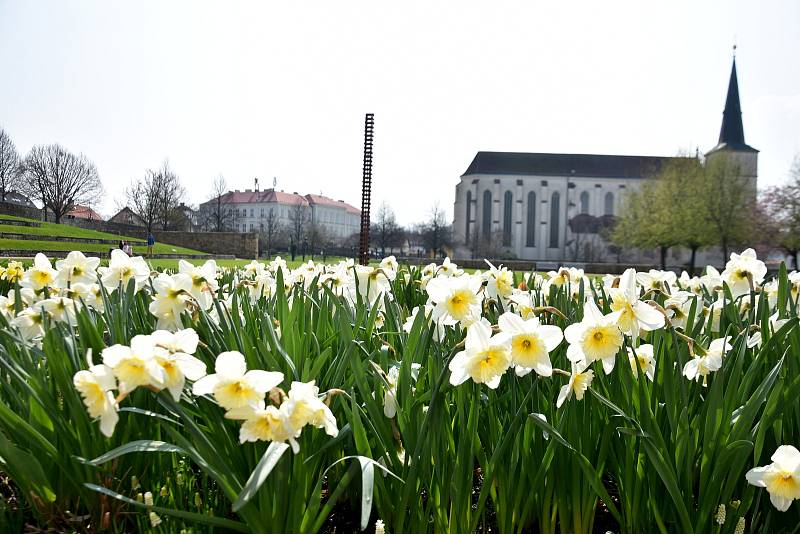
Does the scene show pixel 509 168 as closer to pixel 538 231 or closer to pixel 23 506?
pixel 538 231

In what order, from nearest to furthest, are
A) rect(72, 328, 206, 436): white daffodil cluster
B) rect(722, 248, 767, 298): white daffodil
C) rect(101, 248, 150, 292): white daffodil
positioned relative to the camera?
rect(72, 328, 206, 436): white daffodil cluster → rect(101, 248, 150, 292): white daffodil → rect(722, 248, 767, 298): white daffodil

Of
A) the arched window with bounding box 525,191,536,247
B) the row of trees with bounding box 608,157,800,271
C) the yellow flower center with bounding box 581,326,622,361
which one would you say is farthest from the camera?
the arched window with bounding box 525,191,536,247

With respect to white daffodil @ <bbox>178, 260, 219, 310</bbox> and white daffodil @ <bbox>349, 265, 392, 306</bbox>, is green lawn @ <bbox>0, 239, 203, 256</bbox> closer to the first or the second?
white daffodil @ <bbox>349, 265, 392, 306</bbox>

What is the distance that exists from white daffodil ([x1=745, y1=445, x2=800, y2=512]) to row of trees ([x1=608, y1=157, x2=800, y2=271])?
93.0ft

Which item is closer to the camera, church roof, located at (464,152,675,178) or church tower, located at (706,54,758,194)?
church tower, located at (706,54,758,194)

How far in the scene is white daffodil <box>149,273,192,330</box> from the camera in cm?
168

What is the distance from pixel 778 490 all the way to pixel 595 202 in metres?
66.3

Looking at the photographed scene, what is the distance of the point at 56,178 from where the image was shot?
45312 mm

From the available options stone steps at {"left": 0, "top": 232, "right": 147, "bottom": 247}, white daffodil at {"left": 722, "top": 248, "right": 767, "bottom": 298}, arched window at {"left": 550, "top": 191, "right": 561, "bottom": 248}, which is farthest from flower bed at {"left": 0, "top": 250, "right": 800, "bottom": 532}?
arched window at {"left": 550, "top": 191, "right": 561, "bottom": 248}

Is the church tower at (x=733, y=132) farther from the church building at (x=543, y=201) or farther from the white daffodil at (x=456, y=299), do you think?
the white daffodil at (x=456, y=299)

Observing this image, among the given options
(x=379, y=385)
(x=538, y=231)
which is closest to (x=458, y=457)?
(x=379, y=385)

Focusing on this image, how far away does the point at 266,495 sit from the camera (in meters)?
1.18

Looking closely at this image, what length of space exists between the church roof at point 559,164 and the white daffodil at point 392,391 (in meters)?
63.5

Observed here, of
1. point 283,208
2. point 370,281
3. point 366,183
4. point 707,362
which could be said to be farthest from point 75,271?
point 283,208
